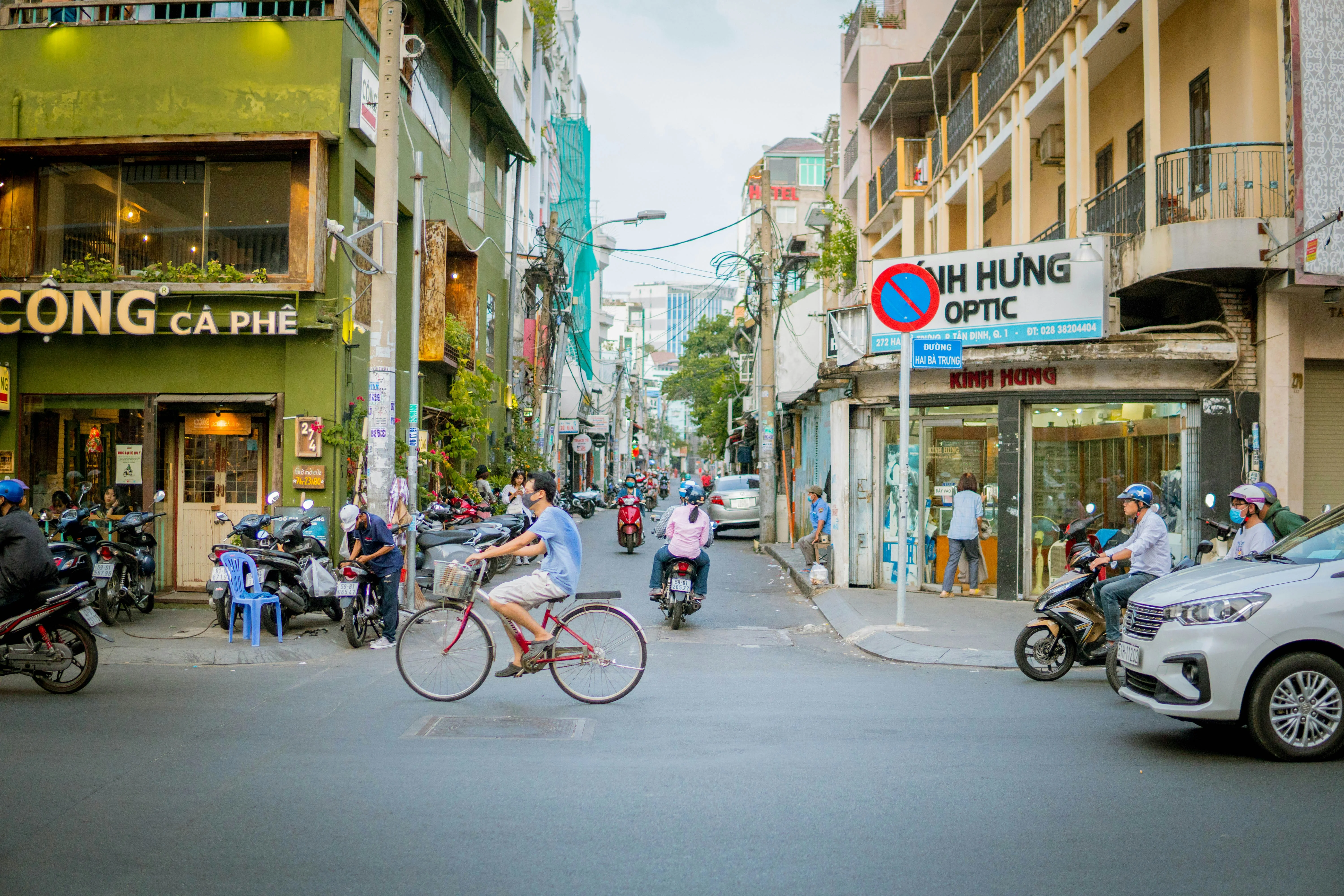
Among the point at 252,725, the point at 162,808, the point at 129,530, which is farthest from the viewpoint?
the point at 129,530

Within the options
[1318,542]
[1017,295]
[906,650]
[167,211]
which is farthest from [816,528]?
[1318,542]

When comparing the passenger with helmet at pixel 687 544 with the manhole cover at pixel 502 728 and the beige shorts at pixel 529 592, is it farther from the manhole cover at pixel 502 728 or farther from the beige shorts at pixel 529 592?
the manhole cover at pixel 502 728

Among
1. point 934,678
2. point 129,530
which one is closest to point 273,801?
point 934,678

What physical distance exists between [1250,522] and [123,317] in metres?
13.6

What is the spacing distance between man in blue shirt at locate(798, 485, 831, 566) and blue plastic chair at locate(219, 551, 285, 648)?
9.80 meters

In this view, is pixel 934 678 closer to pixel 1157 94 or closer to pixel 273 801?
pixel 273 801

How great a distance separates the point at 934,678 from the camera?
372 inches

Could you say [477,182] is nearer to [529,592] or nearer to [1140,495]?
[529,592]

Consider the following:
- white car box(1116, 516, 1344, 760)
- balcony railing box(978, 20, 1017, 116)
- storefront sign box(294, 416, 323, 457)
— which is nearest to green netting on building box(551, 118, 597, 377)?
balcony railing box(978, 20, 1017, 116)

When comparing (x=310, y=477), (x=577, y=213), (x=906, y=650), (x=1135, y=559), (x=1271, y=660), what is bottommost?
(x=906, y=650)

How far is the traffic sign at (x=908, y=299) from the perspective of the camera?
39.9 ft

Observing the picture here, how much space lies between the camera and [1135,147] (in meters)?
16.2

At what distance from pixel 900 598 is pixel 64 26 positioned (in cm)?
1399

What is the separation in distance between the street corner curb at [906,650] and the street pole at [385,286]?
18.9ft
